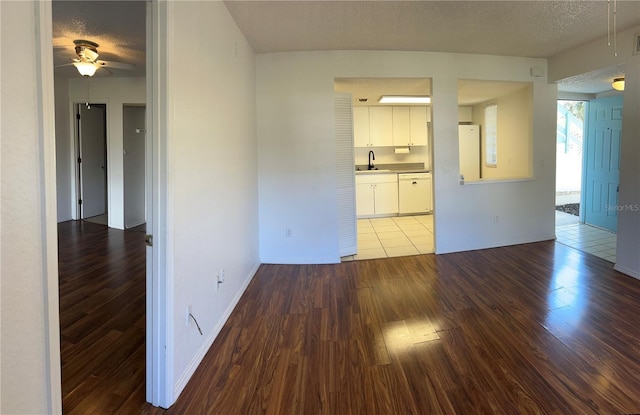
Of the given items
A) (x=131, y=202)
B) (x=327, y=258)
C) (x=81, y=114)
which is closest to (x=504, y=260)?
(x=327, y=258)

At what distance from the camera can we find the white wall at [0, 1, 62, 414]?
2.79 feet

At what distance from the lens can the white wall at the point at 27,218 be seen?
33.4 inches

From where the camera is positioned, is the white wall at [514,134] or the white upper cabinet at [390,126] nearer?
the white wall at [514,134]

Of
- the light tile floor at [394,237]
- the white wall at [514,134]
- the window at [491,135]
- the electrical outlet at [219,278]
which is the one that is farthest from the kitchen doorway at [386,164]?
the electrical outlet at [219,278]

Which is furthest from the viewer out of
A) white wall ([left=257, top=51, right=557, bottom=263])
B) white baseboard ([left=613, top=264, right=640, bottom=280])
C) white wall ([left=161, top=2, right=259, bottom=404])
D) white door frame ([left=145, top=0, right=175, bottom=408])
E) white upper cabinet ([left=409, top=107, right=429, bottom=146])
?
white upper cabinet ([left=409, top=107, right=429, bottom=146])

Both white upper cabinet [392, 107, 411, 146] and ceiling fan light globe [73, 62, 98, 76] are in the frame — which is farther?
white upper cabinet [392, 107, 411, 146]

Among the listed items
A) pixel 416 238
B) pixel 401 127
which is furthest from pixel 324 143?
pixel 401 127

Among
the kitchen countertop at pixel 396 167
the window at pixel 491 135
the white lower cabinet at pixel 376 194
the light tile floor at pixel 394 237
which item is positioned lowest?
the light tile floor at pixel 394 237

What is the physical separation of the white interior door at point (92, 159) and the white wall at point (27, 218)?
19.6ft

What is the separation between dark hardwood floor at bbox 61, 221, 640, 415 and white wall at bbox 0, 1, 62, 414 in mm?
872

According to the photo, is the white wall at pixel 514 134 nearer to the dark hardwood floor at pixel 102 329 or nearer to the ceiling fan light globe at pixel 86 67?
the dark hardwood floor at pixel 102 329

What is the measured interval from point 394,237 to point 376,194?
64.2 inches

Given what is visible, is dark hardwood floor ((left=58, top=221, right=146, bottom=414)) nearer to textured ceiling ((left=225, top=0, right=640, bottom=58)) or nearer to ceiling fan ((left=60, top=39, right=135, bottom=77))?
ceiling fan ((left=60, top=39, right=135, bottom=77))

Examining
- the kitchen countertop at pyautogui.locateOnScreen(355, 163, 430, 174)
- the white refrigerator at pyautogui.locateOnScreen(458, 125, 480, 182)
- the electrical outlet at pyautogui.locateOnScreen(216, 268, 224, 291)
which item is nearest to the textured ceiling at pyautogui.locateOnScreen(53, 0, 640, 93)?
the electrical outlet at pyautogui.locateOnScreen(216, 268, 224, 291)
